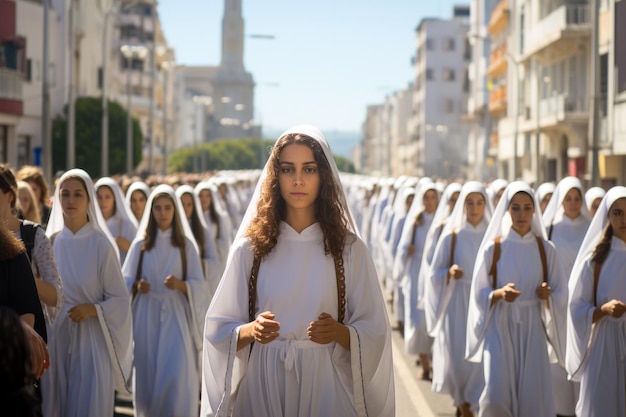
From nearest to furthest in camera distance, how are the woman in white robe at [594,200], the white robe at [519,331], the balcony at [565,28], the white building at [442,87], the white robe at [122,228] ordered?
the white robe at [519,331] → the white robe at [122,228] → the woman in white robe at [594,200] → the balcony at [565,28] → the white building at [442,87]

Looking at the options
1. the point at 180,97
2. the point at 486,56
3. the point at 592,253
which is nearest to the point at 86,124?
the point at 486,56

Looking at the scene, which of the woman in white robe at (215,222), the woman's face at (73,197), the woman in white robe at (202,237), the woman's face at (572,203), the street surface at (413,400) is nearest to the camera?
the woman's face at (73,197)

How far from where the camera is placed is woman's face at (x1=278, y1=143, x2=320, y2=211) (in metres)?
6.48

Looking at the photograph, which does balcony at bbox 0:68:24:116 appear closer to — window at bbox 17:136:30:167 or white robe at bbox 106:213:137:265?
window at bbox 17:136:30:167

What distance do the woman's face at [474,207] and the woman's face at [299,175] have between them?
711cm

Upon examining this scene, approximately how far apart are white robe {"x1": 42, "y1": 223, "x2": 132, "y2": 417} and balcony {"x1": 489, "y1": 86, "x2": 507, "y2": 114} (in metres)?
61.5

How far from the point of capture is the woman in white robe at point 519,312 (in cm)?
1068

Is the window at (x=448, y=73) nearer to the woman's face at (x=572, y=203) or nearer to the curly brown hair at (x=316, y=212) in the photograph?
the woman's face at (x=572, y=203)

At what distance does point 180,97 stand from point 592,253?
141524mm

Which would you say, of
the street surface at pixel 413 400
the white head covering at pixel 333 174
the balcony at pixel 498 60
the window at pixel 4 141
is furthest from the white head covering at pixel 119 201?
the balcony at pixel 498 60

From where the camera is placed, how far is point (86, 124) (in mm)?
62062

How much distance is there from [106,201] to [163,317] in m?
2.81

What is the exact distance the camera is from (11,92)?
43.8 meters

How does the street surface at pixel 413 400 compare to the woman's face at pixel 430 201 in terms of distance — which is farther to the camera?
the woman's face at pixel 430 201
